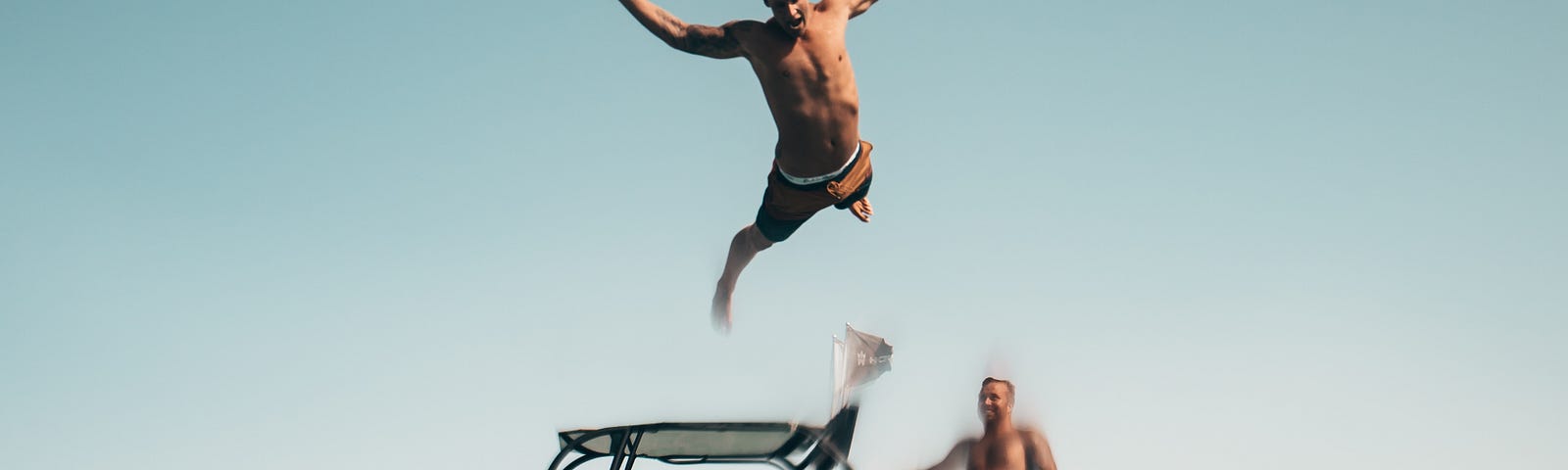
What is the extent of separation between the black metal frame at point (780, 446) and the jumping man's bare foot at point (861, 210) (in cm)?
338

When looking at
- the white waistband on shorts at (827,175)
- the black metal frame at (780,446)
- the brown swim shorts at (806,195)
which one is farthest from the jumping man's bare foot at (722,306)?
the black metal frame at (780,446)

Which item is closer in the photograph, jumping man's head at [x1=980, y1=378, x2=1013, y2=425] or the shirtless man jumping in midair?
jumping man's head at [x1=980, y1=378, x2=1013, y2=425]

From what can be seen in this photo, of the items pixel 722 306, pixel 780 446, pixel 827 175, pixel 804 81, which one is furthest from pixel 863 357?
pixel 722 306

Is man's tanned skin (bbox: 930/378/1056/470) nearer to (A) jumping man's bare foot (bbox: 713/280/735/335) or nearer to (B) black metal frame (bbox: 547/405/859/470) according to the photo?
(B) black metal frame (bbox: 547/405/859/470)

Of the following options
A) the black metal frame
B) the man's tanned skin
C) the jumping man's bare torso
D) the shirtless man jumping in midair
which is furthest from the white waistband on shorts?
the black metal frame

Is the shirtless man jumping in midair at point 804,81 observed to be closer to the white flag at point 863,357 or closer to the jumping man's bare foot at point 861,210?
Answer: the jumping man's bare foot at point 861,210

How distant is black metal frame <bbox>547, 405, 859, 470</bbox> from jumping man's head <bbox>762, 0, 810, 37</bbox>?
9.03ft

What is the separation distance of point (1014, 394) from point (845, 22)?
2.22m

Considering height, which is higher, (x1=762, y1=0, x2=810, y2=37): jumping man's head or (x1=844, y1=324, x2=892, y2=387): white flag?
(x1=762, y1=0, x2=810, y2=37): jumping man's head

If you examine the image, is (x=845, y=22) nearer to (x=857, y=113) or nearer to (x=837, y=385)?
(x=857, y=113)

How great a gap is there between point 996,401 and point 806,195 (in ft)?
6.79

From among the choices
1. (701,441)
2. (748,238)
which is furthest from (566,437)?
(748,238)

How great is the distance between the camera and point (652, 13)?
636 cm

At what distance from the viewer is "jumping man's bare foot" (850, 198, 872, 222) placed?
25.2 ft
